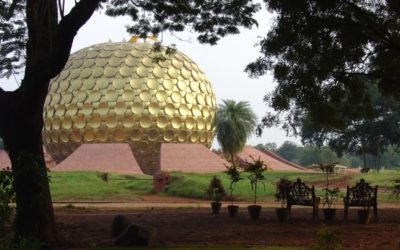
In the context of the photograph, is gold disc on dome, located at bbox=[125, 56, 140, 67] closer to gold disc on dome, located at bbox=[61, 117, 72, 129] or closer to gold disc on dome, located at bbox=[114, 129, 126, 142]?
gold disc on dome, located at bbox=[114, 129, 126, 142]

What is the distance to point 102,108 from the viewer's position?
3684 cm

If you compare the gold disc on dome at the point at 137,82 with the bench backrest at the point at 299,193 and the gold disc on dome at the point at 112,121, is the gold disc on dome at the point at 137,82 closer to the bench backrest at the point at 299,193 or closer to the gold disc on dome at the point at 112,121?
the gold disc on dome at the point at 112,121

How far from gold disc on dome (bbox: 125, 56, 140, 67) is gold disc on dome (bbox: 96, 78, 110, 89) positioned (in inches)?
77.7

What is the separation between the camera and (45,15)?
29.1ft

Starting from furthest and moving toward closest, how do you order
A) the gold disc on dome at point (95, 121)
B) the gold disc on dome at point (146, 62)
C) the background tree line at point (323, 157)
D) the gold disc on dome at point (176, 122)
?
the background tree line at point (323, 157) < the gold disc on dome at point (146, 62) < the gold disc on dome at point (176, 122) < the gold disc on dome at point (95, 121)

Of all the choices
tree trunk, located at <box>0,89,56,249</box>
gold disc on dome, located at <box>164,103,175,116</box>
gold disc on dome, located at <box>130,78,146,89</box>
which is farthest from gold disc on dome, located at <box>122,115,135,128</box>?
tree trunk, located at <box>0,89,56,249</box>

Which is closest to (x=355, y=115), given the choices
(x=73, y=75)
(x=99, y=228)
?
(x=99, y=228)

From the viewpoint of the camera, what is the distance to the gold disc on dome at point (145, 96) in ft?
122

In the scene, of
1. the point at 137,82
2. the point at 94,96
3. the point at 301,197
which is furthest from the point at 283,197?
the point at 94,96

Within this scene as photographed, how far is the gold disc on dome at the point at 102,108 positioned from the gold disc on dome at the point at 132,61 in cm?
342

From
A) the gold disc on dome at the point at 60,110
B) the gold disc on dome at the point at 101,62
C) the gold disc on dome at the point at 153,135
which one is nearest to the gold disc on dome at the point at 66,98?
the gold disc on dome at the point at 60,110

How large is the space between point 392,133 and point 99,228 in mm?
38676

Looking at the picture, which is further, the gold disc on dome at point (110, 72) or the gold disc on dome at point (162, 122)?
the gold disc on dome at point (110, 72)

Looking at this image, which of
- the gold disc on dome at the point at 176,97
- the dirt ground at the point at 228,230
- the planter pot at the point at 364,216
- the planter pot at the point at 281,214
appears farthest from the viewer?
the gold disc on dome at the point at 176,97
